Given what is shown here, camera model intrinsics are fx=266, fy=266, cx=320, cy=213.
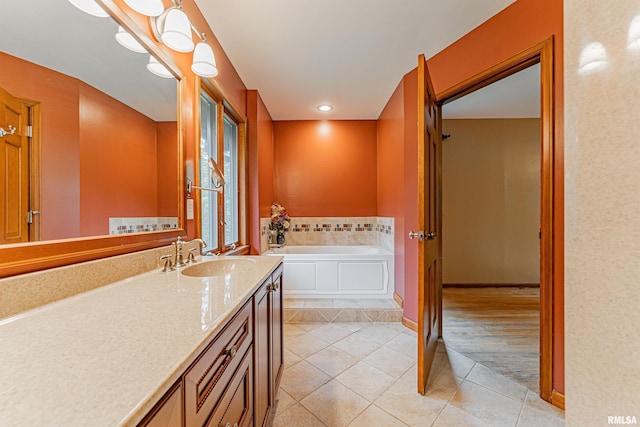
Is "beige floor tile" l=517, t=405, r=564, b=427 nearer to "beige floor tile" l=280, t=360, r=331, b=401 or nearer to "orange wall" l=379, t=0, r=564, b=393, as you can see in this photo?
"orange wall" l=379, t=0, r=564, b=393

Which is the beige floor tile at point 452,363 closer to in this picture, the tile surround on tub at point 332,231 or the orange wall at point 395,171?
the orange wall at point 395,171

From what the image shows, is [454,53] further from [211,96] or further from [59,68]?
[59,68]

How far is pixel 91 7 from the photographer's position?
963 millimetres

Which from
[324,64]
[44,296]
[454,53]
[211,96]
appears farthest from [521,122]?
[44,296]

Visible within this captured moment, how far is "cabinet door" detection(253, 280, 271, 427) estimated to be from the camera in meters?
1.09

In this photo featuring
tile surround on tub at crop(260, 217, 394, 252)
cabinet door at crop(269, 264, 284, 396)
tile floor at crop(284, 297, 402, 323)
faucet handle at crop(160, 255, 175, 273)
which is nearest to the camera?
faucet handle at crop(160, 255, 175, 273)

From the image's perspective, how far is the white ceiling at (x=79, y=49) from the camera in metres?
0.74

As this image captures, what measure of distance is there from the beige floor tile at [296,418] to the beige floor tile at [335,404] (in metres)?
0.03

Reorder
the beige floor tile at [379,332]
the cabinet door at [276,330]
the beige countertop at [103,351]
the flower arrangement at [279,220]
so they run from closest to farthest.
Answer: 1. the beige countertop at [103,351]
2. the cabinet door at [276,330]
3. the beige floor tile at [379,332]
4. the flower arrangement at [279,220]

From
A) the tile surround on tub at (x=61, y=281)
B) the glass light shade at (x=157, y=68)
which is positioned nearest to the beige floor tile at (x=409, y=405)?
the tile surround on tub at (x=61, y=281)

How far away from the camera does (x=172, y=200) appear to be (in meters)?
1.46

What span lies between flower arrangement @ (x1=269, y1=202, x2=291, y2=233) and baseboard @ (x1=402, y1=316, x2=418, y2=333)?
5.95 feet

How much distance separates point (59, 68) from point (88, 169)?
325mm
